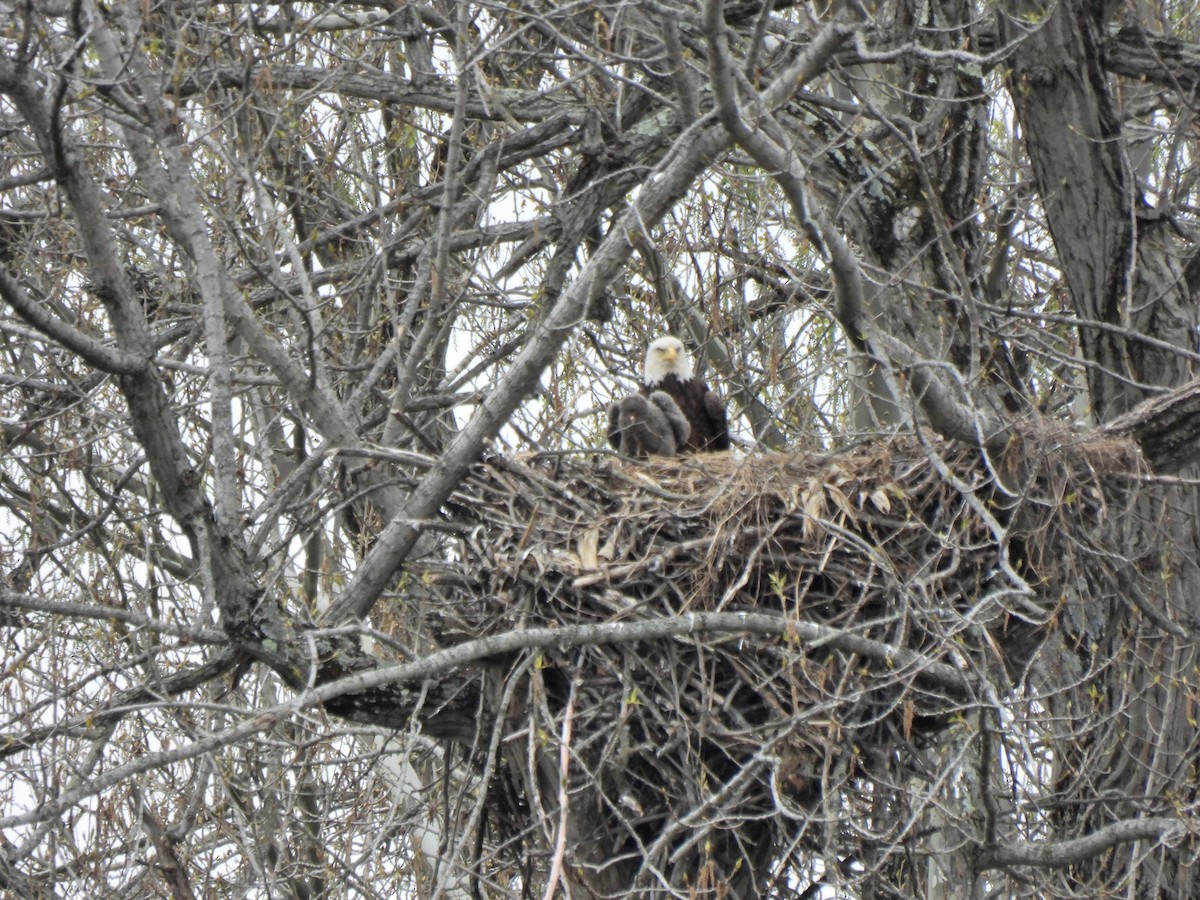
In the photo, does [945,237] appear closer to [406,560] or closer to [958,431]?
[958,431]

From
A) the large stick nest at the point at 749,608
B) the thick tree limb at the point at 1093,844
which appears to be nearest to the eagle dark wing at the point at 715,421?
the large stick nest at the point at 749,608

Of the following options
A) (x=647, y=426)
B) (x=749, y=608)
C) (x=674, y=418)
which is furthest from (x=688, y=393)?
(x=749, y=608)

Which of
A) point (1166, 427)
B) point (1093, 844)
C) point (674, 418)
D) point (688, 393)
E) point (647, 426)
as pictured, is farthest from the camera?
point (688, 393)

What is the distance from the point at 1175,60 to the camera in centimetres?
614

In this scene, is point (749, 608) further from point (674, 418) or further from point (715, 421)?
point (715, 421)

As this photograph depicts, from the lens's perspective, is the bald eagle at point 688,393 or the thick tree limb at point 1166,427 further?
the bald eagle at point 688,393

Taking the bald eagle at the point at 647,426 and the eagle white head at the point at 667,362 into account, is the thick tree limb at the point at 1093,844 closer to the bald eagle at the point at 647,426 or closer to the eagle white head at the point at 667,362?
the bald eagle at the point at 647,426

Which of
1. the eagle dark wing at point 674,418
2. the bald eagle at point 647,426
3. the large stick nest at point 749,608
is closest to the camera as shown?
the large stick nest at point 749,608

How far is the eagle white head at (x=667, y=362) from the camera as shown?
7316mm

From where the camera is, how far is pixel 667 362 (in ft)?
24.0

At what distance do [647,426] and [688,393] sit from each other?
0.68 m

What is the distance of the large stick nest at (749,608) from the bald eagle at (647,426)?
50.9 inches

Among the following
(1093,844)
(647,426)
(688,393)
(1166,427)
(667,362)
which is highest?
(667,362)

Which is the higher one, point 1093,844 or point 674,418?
point 674,418
